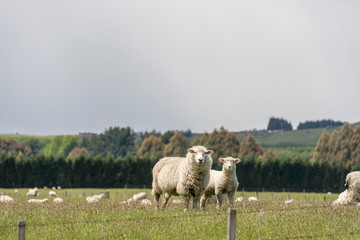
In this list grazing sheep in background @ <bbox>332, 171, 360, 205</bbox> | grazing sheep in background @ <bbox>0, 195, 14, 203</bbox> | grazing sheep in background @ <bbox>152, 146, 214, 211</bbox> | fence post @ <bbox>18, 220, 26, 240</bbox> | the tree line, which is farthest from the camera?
the tree line

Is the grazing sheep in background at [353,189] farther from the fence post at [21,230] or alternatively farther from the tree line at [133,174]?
the tree line at [133,174]

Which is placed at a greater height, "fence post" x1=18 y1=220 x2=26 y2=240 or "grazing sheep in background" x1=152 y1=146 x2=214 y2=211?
"grazing sheep in background" x1=152 y1=146 x2=214 y2=211

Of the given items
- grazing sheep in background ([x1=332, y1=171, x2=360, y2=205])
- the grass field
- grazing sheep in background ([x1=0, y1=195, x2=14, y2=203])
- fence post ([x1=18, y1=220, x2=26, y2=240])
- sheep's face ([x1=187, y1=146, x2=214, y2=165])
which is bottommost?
grazing sheep in background ([x1=0, y1=195, x2=14, y2=203])

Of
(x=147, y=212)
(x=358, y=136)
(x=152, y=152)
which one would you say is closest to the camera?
(x=147, y=212)

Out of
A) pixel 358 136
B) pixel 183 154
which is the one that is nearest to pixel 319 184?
pixel 358 136

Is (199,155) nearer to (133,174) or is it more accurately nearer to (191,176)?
(191,176)

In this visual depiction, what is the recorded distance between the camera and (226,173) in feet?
75.6

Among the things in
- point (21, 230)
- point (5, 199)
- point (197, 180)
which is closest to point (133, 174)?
point (5, 199)

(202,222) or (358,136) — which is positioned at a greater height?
(358,136)

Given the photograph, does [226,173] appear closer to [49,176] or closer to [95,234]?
[95,234]

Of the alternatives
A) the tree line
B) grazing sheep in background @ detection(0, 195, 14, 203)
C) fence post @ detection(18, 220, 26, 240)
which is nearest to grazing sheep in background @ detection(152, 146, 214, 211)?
fence post @ detection(18, 220, 26, 240)

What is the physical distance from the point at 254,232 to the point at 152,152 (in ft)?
414

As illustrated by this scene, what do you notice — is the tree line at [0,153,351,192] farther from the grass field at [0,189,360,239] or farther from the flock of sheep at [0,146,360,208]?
the grass field at [0,189,360,239]

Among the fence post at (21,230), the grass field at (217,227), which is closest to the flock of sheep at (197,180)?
the grass field at (217,227)
